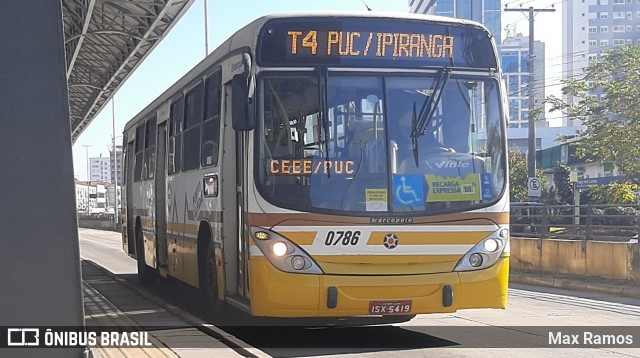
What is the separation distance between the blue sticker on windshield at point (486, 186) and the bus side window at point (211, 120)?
3308 mm

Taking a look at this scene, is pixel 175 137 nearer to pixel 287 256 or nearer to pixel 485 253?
pixel 287 256

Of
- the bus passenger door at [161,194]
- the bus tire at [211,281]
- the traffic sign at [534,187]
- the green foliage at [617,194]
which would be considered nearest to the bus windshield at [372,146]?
the bus tire at [211,281]

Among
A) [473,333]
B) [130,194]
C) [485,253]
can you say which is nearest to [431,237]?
[485,253]

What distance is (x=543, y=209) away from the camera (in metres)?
19.7

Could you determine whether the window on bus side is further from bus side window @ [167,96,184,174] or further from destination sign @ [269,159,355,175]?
destination sign @ [269,159,355,175]

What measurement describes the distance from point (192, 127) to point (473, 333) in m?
4.95

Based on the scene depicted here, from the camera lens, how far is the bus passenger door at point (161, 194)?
14211 mm

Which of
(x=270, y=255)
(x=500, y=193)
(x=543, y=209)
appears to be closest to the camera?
(x=270, y=255)

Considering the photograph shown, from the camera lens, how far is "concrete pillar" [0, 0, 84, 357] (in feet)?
11.0

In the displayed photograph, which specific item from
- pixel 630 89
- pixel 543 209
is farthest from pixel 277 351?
pixel 630 89

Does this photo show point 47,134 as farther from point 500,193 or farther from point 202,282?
point 202,282

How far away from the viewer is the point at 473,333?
991 centimetres

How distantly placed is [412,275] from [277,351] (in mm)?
1637

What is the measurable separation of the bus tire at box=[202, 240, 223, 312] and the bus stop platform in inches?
12.4
